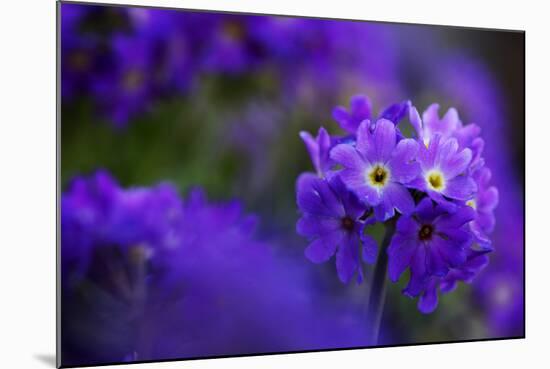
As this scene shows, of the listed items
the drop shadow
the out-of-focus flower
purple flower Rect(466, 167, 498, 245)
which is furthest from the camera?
purple flower Rect(466, 167, 498, 245)

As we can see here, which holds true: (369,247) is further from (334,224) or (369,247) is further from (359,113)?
(359,113)

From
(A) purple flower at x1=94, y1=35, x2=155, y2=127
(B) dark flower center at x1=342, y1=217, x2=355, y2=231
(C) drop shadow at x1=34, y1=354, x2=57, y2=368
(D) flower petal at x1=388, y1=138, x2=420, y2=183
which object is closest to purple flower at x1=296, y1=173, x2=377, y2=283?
(B) dark flower center at x1=342, y1=217, x2=355, y2=231

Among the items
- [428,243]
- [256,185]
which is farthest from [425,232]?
[256,185]

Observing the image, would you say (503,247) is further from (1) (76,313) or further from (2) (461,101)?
(1) (76,313)

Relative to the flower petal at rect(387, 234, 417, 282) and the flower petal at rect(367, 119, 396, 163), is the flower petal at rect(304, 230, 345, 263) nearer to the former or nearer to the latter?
the flower petal at rect(387, 234, 417, 282)

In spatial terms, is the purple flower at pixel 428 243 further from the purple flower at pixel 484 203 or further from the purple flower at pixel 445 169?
the purple flower at pixel 484 203

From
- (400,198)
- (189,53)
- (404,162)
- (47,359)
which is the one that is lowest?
(47,359)
